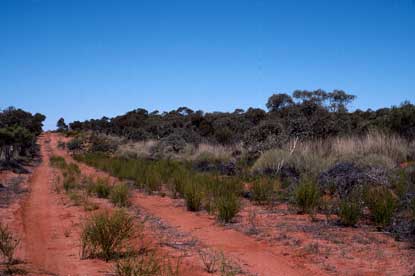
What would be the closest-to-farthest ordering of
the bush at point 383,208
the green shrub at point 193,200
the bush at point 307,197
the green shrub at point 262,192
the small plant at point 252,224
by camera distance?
the bush at point 383,208
the small plant at point 252,224
the bush at point 307,197
the green shrub at point 193,200
the green shrub at point 262,192

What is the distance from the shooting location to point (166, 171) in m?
19.3

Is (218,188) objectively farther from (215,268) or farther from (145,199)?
(215,268)

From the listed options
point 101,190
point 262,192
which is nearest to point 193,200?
point 262,192

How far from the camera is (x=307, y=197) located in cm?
1052

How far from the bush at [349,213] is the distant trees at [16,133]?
23.4 meters

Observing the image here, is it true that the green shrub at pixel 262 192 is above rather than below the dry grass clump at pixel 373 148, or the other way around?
below

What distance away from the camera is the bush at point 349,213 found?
8.81 meters

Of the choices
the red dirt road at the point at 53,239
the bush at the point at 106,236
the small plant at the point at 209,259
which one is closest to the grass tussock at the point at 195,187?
the small plant at the point at 209,259

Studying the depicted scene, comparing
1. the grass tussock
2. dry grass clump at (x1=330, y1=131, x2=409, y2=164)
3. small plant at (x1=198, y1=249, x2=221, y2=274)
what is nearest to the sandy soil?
small plant at (x1=198, y1=249, x2=221, y2=274)

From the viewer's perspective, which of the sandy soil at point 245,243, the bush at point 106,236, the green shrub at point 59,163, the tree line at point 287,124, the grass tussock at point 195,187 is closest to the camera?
the sandy soil at point 245,243

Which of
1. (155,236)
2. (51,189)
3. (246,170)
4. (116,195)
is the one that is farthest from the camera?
(246,170)

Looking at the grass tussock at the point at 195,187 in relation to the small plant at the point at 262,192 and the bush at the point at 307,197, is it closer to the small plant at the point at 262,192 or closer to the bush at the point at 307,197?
the small plant at the point at 262,192

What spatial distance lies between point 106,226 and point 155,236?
184cm

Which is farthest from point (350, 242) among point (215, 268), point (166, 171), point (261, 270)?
point (166, 171)
